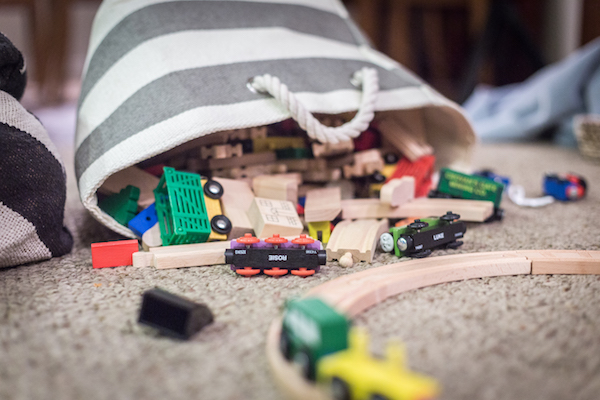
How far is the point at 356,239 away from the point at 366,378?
43 cm

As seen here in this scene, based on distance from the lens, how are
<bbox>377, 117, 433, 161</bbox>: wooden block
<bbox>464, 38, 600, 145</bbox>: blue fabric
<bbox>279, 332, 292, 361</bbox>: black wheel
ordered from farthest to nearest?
<bbox>464, 38, 600, 145</bbox>: blue fabric, <bbox>377, 117, 433, 161</bbox>: wooden block, <bbox>279, 332, 292, 361</bbox>: black wheel

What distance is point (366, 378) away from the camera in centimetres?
40

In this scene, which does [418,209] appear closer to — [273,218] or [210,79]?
[273,218]

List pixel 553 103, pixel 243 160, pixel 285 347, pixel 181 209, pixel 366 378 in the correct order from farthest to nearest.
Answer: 1. pixel 553 103
2. pixel 243 160
3. pixel 181 209
4. pixel 285 347
5. pixel 366 378

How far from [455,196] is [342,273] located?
0.42 metres

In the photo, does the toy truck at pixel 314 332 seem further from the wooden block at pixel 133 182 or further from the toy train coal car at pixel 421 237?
the wooden block at pixel 133 182

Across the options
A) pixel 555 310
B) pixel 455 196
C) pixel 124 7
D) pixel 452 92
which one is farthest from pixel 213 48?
pixel 452 92

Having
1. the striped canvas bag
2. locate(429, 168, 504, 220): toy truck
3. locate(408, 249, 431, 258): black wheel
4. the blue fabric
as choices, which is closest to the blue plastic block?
the striped canvas bag

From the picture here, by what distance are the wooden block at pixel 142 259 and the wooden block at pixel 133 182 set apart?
0.16m

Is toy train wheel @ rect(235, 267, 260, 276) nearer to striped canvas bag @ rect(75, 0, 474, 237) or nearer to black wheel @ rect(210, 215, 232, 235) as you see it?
black wheel @ rect(210, 215, 232, 235)

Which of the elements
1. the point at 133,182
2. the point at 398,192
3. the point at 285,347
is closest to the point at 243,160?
the point at 133,182

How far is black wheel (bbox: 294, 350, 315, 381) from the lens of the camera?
45 cm

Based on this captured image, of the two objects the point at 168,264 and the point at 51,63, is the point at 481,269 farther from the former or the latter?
the point at 51,63

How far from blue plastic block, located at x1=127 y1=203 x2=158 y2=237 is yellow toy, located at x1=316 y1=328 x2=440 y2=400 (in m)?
0.51
